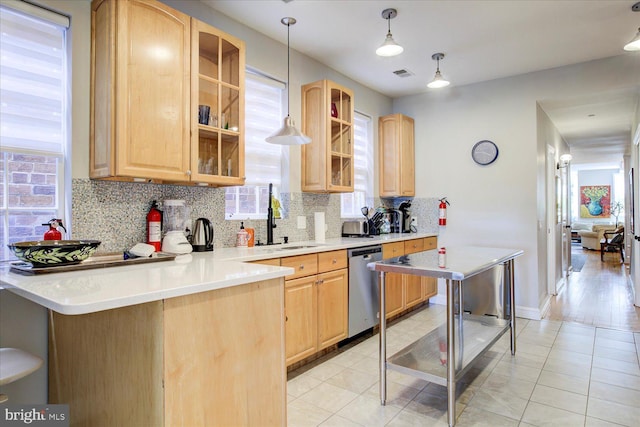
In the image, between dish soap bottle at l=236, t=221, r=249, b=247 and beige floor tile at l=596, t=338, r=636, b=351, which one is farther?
beige floor tile at l=596, t=338, r=636, b=351

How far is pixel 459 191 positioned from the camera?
4.91 metres

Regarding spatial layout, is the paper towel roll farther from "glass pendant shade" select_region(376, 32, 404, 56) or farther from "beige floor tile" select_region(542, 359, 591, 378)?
"beige floor tile" select_region(542, 359, 591, 378)

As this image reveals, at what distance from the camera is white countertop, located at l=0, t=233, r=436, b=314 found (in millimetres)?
1191

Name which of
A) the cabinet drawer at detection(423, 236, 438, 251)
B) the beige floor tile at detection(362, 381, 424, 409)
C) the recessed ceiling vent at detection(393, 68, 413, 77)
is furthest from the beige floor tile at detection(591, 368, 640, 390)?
the recessed ceiling vent at detection(393, 68, 413, 77)

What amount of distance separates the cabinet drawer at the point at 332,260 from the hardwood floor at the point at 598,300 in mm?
2815

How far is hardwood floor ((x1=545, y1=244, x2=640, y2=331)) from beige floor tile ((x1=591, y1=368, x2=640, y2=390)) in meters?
1.42

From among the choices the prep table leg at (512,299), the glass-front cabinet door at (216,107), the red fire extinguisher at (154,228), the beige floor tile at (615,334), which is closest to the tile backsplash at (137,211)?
the red fire extinguisher at (154,228)

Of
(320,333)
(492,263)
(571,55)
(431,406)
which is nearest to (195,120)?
(320,333)

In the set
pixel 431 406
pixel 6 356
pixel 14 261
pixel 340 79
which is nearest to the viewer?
pixel 6 356

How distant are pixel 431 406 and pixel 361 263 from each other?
1.41m

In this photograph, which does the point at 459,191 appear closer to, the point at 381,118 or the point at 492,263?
the point at 381,118

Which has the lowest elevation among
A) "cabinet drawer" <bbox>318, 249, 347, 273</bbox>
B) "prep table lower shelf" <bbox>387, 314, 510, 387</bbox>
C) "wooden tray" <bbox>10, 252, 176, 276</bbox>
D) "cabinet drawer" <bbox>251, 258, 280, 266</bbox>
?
"prep table lower shelf" <bbox>387, 314, 510, 387</bbox>

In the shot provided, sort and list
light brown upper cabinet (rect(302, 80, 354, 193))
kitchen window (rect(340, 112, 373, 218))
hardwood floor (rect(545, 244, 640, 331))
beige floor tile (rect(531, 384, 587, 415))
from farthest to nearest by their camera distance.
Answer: kitchen window (rect(340, 112, 373, 218))
hardwood floor (rect(545, 244, 640, 331))
light brown upper cabinet (rect(302, 80, 354, 193))
beige floor tile (rect(531, 384, 587, 415))

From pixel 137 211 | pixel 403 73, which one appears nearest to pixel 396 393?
pixel 137 211
